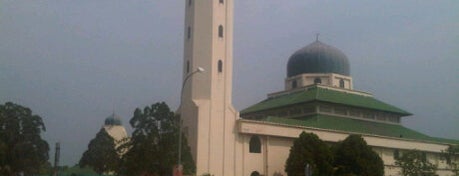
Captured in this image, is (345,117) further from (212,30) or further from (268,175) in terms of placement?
(212,30)

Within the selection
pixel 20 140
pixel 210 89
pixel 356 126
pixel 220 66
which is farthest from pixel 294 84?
pixel 20 140

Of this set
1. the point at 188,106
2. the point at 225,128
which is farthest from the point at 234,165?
the point at 188,106

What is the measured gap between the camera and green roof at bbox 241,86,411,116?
168ft

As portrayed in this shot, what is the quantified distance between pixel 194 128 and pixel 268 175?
749 centimetres

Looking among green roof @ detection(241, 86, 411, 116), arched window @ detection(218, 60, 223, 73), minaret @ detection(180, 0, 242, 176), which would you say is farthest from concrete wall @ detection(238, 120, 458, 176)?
arched window @ detection(218, 60, 223, 73)

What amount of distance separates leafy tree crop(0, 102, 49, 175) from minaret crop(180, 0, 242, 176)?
10.8m

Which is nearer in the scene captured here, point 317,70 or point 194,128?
point 194,128

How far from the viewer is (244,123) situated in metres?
43.5

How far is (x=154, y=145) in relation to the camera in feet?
120

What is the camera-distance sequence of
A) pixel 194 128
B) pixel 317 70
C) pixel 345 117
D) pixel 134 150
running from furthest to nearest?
pixel 317 70, pixel 345 117, pixel 194 128, pixel 134 150

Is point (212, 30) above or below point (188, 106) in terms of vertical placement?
above

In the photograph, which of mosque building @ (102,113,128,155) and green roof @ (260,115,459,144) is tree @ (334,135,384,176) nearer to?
green roof @ (260,115,459,144)

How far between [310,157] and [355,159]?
3.73 metres

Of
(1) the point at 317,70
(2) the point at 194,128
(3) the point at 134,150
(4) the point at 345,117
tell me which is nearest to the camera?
(3) the point at 134,150
